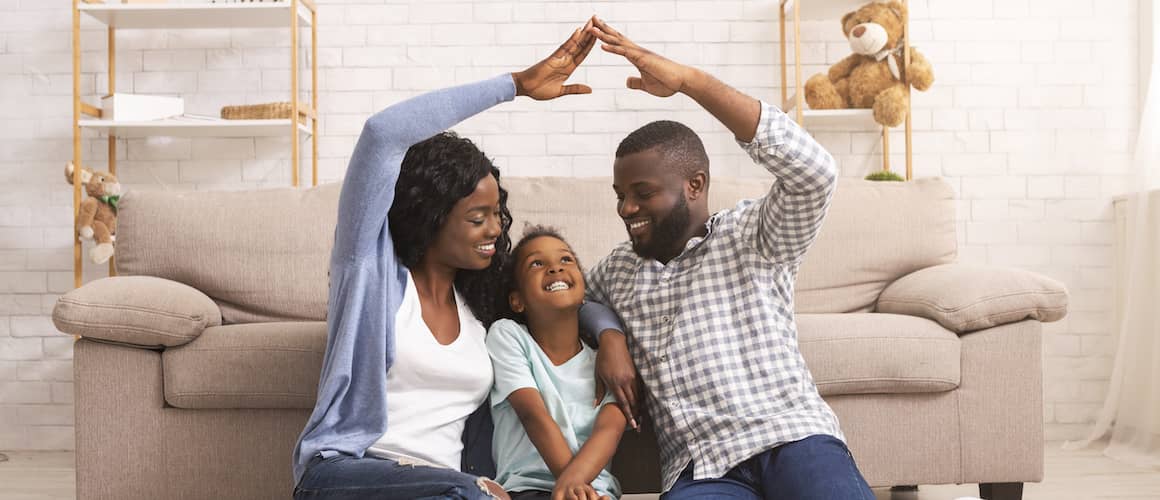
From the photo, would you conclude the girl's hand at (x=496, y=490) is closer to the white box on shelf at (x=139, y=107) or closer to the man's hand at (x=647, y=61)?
the man's hand at (x=647, y=61)

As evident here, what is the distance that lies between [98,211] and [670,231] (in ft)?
7.71

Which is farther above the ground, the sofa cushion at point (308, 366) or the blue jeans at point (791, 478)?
the sofa cushion at point (308, 366)

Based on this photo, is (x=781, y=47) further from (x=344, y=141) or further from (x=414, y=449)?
(x=414, y=449)

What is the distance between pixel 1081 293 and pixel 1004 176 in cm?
49

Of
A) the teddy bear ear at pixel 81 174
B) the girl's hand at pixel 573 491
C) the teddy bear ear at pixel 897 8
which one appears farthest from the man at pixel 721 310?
the teddy bear ear at pixel 81 174

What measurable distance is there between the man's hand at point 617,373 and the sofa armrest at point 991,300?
85 cm

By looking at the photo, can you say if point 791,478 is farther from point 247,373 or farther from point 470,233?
point 247,373

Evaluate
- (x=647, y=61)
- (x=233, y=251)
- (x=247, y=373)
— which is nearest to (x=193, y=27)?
(x=233, y=251)

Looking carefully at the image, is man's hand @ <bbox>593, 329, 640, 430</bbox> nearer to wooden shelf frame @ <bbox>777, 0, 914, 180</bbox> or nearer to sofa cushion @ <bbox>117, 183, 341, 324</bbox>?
sofa cushion @ <bbox>117, 183, 341, 324</bbox>

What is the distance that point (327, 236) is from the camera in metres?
2.58

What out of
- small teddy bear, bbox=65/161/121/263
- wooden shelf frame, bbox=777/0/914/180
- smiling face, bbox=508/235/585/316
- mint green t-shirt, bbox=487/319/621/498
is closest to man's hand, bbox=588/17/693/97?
smiling face, bbox=508/235/585/316

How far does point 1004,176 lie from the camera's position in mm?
3525

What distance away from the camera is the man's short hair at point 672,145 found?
1.67m

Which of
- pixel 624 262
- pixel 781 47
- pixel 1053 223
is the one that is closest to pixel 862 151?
pixel 781 47
